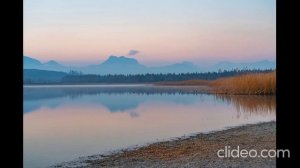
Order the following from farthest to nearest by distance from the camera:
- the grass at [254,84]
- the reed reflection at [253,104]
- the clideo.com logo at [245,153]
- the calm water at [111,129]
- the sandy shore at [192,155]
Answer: the grass at [254,84] → the reed reflection at [253,104] → the calm water at [111,129] → the clideo.com logo at [245,153] → the sandy shore at [192,155]

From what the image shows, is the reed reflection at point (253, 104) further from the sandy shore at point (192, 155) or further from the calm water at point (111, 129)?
the sandy shore at point (192, 155)

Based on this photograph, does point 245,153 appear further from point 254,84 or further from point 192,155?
point 254,84

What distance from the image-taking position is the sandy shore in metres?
5.43

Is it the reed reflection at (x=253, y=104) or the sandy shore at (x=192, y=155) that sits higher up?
the reed reflection at (x=253, y=104)

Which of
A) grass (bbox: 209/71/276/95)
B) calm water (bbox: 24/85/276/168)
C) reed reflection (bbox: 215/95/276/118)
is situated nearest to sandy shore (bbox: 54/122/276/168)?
calm water (bbox: 24/85/276/168)

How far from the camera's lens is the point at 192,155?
20.6 ft

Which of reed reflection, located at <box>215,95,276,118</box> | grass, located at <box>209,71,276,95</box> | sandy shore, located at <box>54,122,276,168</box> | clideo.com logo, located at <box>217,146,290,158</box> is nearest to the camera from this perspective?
sandy shore, located at <box>54,122,276,168</box>

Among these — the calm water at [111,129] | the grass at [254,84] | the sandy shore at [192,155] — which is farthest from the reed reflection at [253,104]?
the sandy shore at [192,155]

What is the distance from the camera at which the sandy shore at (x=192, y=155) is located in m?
5.43

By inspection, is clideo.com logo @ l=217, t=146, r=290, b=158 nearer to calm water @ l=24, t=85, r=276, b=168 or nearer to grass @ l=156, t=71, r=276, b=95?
calm water @ l=24, t=85, r=276, b=168

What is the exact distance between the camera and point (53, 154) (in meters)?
7.75
